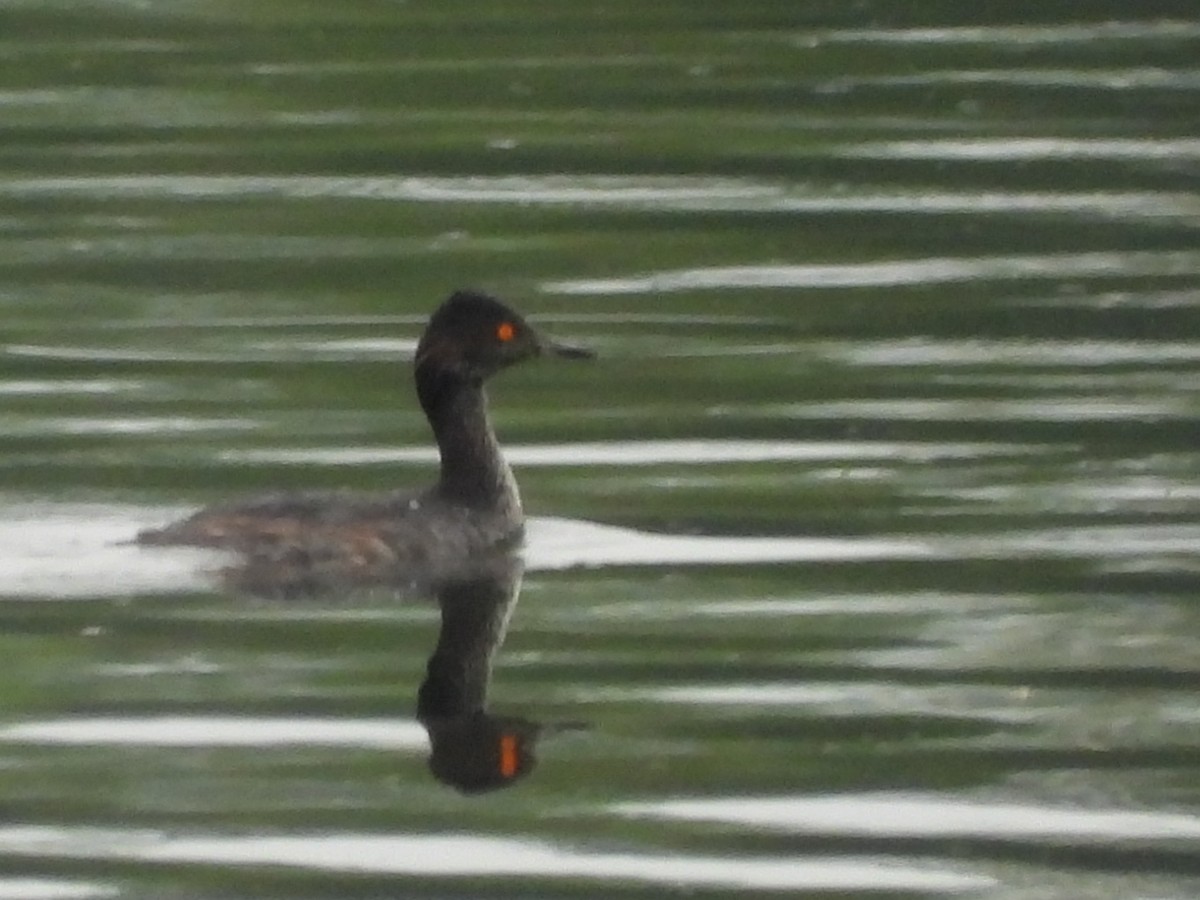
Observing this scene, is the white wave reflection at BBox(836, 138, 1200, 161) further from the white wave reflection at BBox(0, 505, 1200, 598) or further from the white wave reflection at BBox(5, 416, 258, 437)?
the white wave reflection at BBox(0, 505, 1200, 598)

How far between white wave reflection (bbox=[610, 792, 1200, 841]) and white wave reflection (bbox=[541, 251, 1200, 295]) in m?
8.51

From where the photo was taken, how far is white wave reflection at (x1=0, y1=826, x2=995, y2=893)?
9.59 meters

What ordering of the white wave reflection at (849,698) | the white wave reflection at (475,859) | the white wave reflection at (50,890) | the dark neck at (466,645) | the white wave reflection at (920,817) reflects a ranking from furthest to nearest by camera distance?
the dark neck at (466,645), the white wave reflection at (849,698), the white wave reflection at (920,817), the white wave reflection at (475,859), the white wave reflection at (50,890)

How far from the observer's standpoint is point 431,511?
A: 1370 centimetres

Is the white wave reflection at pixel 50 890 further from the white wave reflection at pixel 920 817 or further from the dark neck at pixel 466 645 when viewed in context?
the dark neck at pixel 466 645

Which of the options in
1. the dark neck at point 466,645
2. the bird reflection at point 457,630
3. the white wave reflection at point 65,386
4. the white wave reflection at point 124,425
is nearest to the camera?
the bird reflection at point 457,630

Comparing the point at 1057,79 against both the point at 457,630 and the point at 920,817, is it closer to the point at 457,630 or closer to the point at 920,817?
the point at 457,630

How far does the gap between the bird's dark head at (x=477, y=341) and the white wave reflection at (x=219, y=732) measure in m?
3.44

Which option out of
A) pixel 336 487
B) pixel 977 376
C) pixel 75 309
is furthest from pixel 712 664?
pixel 75 309

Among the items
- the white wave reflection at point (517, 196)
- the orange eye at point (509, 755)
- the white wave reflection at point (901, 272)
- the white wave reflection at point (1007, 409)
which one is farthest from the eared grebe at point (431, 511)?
the white wave reflection at point (517, 196)

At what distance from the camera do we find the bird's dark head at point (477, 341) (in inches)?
567

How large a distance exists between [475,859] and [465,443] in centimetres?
462

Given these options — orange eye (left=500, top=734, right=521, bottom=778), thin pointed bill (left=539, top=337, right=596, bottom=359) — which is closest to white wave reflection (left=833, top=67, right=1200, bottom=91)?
thin pointed bill (left=539, top=337, right=596, bottom=359)

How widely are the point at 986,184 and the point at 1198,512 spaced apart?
25.0 feet
